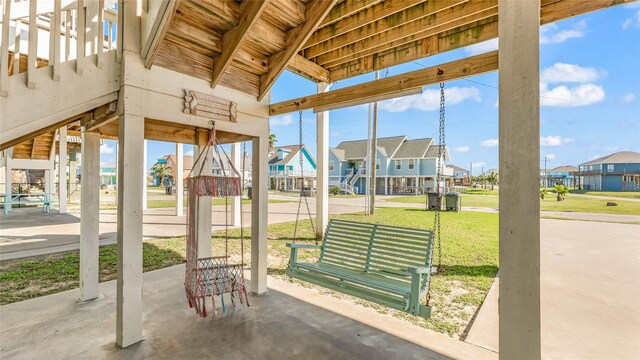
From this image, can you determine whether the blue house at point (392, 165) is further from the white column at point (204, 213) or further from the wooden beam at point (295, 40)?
the wooden beam at point (295, 40)

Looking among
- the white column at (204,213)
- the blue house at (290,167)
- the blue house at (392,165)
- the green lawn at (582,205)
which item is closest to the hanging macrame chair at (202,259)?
the white column at (204,213)

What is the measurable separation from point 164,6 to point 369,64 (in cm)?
290

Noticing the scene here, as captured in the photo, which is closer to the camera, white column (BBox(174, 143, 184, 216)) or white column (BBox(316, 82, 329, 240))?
white column (BBox(316, 82, 329, 240))

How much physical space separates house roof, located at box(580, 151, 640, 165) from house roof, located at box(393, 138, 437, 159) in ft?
113

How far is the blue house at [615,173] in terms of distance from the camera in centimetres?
4100

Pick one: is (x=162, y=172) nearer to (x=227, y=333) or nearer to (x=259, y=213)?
(x=259, y=213)

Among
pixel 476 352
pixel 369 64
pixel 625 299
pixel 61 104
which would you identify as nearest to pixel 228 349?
pixel 476 352

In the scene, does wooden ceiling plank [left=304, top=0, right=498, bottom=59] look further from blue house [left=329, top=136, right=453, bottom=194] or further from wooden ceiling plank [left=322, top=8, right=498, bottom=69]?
blue house [left=329, top=136, right=453, bottom=194]

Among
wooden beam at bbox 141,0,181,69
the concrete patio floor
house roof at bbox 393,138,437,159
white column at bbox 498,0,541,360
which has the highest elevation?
house roof at bbox 393,138,437,159

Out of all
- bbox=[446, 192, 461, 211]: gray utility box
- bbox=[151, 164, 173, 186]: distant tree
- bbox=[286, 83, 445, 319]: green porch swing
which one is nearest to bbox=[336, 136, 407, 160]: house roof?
bbox=[446, 192, 461, 211]: gray utility box

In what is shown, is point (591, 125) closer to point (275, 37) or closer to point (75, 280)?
point (275, 37)

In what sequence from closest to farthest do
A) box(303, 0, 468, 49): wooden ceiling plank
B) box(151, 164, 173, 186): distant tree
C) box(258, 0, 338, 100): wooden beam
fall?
box(258, 0, 338, 100): wooden beam, box(303, 0, 468, 49): wooden ceiling plank, box(151, 164, 173, 186): distant tree

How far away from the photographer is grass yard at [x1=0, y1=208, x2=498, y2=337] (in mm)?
3746

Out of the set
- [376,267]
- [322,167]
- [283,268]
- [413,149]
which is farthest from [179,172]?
[413,149]
